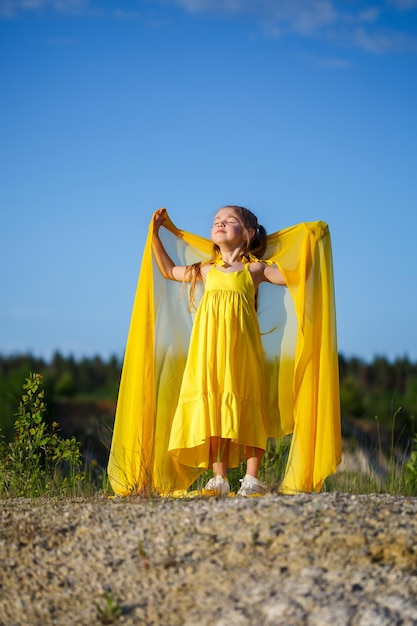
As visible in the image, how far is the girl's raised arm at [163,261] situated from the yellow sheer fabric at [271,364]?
0.05m

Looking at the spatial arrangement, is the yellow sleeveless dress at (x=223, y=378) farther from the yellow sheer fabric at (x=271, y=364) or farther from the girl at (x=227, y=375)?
the yellow sheer fabric at (x=271, y=364)

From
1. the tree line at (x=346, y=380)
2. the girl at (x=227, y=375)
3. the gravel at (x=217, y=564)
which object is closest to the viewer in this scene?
the gravel at (x=217, y=564)

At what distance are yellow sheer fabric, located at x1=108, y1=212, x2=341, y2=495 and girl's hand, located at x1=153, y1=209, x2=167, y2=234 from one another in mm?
58

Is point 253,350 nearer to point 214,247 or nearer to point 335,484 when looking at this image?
point 214,247

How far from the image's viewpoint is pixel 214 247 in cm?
590

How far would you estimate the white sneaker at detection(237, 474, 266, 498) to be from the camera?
5.09 meters

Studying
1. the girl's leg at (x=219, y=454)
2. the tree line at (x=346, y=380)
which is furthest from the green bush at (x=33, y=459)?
the tree line at (x=346, y=380)

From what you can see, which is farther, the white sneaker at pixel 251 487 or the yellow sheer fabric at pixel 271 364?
the yellow sheer fabric at pixel 271 364

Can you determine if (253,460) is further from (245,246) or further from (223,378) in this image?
(245,246)

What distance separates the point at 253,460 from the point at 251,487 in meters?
0.23

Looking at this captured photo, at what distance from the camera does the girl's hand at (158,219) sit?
6004mm

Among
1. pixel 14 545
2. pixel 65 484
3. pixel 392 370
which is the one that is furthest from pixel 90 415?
pixel 14 545

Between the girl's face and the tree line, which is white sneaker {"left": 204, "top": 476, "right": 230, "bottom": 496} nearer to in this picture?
the girl's face

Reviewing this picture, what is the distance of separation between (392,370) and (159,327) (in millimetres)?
15832
